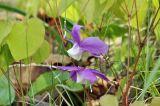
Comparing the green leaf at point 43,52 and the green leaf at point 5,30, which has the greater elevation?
the green leaf at point 5,30

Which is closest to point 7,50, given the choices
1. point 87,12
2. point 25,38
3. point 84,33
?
point 25,38

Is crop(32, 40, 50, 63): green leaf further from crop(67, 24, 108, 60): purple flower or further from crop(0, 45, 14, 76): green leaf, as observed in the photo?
crop(67, 24, 108, 60): purple flower

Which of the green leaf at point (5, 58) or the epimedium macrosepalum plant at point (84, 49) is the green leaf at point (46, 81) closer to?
the green leaf at point (5, 58)

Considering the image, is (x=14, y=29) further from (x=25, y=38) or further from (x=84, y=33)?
(x=84, y=33)

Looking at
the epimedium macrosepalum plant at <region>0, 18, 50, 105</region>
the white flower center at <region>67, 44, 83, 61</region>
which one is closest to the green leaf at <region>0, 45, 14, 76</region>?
the epimedium macrosepalum plant at <region>0, 18, 50, 105</region>

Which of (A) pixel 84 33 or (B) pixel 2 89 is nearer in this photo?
(B) pixel 2 89

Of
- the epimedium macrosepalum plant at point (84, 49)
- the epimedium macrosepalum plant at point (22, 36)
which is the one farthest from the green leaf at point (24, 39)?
the epimedium macrosepalum plant at point (84, 49)
